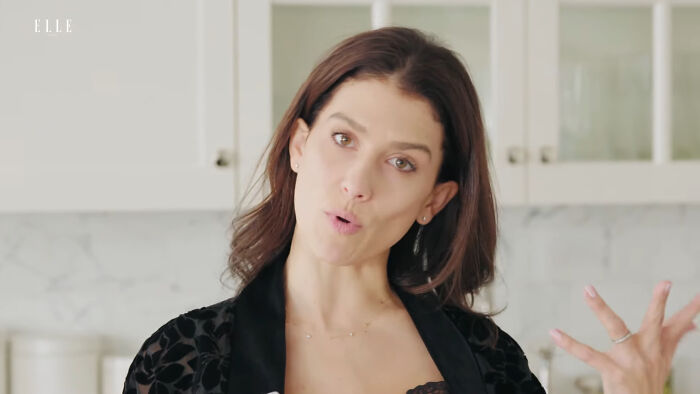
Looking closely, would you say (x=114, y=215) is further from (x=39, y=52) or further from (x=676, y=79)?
(x=676, y=79)

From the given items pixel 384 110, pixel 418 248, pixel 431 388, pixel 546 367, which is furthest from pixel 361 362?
pixel 546 367

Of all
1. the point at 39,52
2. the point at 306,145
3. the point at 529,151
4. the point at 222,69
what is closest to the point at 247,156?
the point at 222,69

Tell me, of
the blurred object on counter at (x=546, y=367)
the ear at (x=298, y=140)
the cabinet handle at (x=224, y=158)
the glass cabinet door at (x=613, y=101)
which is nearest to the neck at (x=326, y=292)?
the ear at (x=298, y=140)

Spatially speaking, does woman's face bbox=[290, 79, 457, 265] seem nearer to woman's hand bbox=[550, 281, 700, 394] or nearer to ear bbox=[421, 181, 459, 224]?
ear bbox=[421, 181, 459, 224]

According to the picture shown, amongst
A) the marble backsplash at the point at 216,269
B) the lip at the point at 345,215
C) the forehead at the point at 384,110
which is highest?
the forehead at the point at 384,110

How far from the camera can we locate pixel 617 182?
5.99ft

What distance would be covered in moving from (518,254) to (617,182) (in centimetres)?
43

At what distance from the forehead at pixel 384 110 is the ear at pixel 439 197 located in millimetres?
92

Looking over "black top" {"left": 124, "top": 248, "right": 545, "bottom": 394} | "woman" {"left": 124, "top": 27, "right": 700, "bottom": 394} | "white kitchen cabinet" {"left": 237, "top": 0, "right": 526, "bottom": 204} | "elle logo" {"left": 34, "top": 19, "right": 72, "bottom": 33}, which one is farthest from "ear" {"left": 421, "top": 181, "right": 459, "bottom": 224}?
"elle logo" {"left": 34, "top": 19, "right": 72, "bottom": 33}

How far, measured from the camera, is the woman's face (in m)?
1.00

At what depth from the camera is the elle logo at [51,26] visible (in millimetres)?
1641

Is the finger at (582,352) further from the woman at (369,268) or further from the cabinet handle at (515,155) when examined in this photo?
the cabinet handle at (515,155)

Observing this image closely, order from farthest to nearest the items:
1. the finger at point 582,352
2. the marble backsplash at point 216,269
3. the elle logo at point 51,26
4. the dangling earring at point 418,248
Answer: the marble backsplash at point 216,269
the elle logo at point 51,26
the dangling earring at point 418,248
the finger at point 582,352

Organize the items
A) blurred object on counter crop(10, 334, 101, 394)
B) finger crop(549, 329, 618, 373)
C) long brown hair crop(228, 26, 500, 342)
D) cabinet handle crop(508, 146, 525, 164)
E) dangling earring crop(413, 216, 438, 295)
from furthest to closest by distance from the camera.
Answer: blurred object on counter crop(10, 334, 101, 394) → cabinet handle crop(508, 146, 525, 164) → dangling earring crop(413, 216, 438, 295) → long brown hair crop(228, 26, 500, 342) → finger crop(549, 329, 618, 373)
